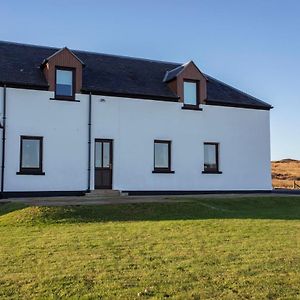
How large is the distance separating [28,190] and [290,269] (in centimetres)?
1601

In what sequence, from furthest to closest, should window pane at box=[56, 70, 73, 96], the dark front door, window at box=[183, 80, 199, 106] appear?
window at box=[183, 80, 199, 106], the dark front door, window pane at box=[56, 70, 73, 96]

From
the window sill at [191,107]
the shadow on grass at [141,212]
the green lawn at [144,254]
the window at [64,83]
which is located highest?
the window at [64,83]

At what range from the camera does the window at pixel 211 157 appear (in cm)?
2688

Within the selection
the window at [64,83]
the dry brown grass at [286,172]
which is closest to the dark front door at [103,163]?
the window at [64,83]

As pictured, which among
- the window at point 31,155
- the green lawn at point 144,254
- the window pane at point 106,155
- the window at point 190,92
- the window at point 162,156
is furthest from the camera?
the window at point 190,92

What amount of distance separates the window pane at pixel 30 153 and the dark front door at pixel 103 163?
2948 millimetres

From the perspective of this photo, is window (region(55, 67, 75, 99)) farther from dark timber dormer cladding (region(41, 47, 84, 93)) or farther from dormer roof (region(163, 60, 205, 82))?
dormer roof (region(163, 60, 205, 82))

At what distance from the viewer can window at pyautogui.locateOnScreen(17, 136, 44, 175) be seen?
2305 cm

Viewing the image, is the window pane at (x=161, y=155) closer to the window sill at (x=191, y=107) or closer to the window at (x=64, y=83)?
the window sill at (x=191, y=107)

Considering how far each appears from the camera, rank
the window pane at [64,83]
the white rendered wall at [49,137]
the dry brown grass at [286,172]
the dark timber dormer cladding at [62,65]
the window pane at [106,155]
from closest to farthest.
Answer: the white rendered wall at [49,137], the dark timber dormer cladding at [62,65], the window pane at [64,83], the window pane at [106,155], the dry brown grass at [286,172]

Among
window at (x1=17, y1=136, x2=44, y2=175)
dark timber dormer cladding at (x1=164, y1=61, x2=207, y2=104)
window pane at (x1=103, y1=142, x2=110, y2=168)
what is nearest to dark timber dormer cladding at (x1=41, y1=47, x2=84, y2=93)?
window at (x1=17, y1=136, x2=44, y2=175)

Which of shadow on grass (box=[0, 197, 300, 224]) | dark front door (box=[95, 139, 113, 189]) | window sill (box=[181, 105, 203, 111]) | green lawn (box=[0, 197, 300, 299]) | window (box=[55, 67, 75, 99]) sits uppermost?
window (box=[55, 67, 75, 99])

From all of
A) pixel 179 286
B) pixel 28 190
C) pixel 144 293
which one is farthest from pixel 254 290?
pixel 28 190

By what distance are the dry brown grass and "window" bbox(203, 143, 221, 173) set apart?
2347cm
